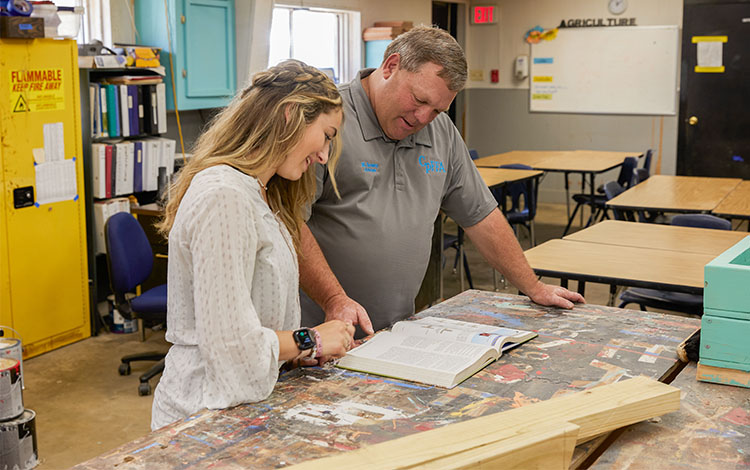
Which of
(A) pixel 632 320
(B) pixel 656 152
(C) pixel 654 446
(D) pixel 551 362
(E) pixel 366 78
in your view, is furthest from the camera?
(B) pixel 656 152

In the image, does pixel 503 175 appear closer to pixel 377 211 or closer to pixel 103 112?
pixel 103 112

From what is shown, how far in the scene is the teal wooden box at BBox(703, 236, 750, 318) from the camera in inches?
71.9

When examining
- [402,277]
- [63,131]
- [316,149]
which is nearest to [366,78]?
[402,277]

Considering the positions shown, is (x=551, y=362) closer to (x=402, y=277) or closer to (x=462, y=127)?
(x=402, y=277)

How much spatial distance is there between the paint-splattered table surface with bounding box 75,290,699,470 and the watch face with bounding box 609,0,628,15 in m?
8.03

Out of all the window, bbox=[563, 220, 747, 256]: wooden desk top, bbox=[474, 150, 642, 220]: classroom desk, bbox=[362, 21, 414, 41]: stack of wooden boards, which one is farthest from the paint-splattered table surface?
bbox=[362, 21, 414, 41]: stack of wooden boards

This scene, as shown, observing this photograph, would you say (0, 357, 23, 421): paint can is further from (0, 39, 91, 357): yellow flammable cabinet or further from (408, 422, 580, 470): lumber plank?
(408, 422, 580, 470): lumber plank

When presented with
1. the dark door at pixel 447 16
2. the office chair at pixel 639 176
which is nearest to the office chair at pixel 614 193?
the office chair at pixel 639 176

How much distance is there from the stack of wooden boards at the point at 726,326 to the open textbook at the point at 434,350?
0.45m

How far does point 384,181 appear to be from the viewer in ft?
8.02

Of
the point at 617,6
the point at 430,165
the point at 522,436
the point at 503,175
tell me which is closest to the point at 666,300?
the point at 430,165

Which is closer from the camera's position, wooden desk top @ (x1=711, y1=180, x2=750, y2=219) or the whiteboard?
wooden desk top @ (x1=711, y1=180, x2=750, y2=219)

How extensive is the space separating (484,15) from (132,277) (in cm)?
725

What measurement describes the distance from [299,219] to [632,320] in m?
1.05
